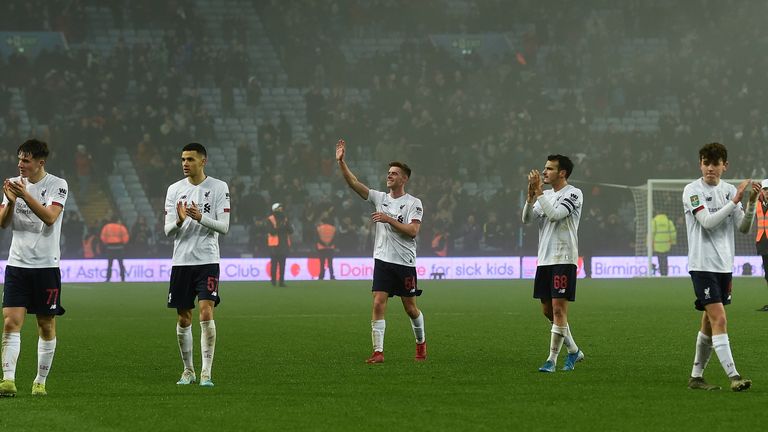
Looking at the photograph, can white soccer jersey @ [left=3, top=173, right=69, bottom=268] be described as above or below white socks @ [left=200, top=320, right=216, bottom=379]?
above

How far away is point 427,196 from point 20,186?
28984 millimetres

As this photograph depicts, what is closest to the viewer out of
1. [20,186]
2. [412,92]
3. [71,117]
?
[20,186]

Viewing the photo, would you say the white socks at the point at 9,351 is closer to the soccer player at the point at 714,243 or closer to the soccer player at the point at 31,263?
the soccer player at the point at 31,263

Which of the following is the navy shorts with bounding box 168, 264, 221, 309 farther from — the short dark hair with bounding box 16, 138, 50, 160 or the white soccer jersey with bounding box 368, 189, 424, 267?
the white soccer jersey with bounding box 368, 189, 424, 267

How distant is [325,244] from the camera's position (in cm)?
3250

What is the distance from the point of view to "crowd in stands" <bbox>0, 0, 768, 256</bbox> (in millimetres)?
35906

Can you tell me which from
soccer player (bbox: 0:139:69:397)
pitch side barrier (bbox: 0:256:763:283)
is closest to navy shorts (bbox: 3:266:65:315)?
soccer player (bbox: 0:139:69:397)

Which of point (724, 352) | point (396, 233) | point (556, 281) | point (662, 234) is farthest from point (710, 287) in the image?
point (662, 234)

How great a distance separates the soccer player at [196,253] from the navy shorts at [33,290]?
1.03m

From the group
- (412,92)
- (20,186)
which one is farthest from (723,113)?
(20,186)

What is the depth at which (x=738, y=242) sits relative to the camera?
3688 cm

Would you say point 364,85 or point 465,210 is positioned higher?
point 364,85

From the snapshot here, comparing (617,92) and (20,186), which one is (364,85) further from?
(20,186)

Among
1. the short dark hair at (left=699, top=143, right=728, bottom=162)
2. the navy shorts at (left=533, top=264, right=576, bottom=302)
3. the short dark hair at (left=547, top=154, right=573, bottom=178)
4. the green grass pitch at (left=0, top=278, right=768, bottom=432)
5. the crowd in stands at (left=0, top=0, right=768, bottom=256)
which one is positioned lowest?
the green grass pitch at (left=0, top=278, right=768, bottom=432)
